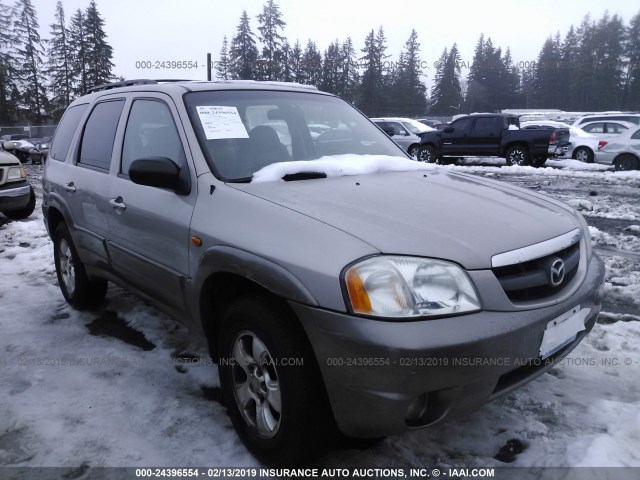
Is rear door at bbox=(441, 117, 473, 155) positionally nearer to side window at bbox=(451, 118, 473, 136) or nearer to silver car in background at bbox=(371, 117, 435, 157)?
side window at bbox=(451, 118, 473, 136)

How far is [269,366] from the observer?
220 centimetres

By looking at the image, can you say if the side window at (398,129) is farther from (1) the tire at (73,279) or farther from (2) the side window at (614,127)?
(1) the tire at (73,279)

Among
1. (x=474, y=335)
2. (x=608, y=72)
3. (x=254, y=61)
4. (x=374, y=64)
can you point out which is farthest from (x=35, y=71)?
(x=608, y=72)

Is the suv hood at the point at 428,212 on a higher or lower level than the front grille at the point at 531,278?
higher

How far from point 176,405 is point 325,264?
1510mm

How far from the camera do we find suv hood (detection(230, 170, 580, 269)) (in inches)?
77.2

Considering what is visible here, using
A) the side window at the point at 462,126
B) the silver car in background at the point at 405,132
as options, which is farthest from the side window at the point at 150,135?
the side window at the point at 462,126

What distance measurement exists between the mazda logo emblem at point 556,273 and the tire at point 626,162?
48.0 feet

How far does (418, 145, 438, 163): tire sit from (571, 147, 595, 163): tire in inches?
190

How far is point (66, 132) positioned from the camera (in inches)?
173

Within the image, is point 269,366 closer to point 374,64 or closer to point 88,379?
point 88,379

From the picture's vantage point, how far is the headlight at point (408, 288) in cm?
182

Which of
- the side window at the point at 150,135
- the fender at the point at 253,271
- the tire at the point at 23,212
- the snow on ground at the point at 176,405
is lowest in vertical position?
the snow on ground at the point at 176,405

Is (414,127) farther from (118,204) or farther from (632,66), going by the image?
(632,66)
